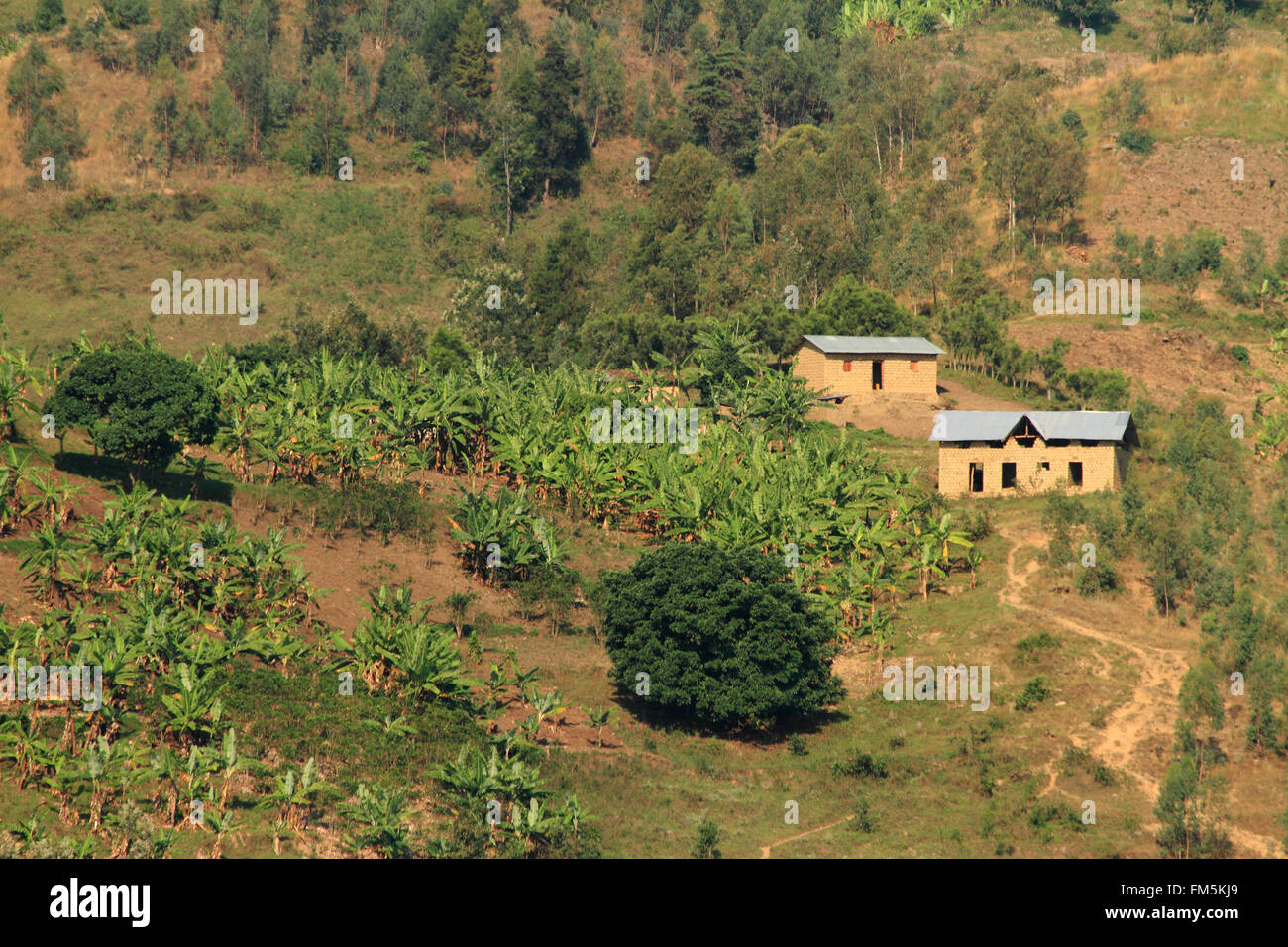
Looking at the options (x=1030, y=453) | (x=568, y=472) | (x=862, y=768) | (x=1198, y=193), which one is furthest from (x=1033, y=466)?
(x=1198, y=193)

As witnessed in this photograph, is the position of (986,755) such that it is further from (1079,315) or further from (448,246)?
(448,246)

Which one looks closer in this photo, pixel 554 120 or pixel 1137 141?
pixel 1137 141

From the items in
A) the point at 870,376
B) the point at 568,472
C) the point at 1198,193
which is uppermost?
the point at 1198,193

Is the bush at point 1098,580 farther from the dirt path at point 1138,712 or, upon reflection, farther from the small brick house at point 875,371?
the small brick house at point 875,371

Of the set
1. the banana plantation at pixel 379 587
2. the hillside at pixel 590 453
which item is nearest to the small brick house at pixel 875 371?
the hillside at pixel 590 453

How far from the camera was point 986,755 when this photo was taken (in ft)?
123

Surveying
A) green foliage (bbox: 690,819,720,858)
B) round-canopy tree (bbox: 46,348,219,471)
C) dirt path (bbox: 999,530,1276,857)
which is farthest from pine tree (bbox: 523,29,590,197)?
green foliage (bbox: 690,819,720,858)

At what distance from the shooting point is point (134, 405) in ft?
141

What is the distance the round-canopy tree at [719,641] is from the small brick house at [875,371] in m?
28.7

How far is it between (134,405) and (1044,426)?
105 feet

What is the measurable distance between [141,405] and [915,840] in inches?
1001

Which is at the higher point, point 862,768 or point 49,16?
point 49,16

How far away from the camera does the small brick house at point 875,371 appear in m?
67.9

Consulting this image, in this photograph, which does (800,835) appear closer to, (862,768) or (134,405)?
(862,768)
